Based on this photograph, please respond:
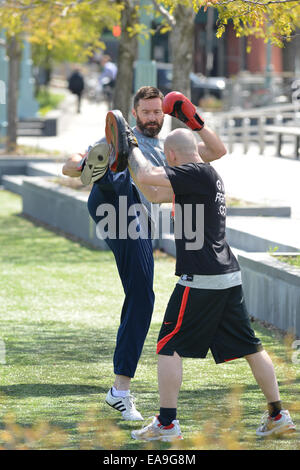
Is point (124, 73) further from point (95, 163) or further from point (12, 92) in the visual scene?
point (95, 163)

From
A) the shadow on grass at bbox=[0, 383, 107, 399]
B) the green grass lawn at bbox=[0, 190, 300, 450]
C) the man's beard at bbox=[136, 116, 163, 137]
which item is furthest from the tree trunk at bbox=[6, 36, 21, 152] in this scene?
the man's beard at bbox=[136, 116, 163, 137]

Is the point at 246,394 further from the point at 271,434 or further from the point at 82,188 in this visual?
the point at 82,188

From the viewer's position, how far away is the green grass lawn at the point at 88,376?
5703mm

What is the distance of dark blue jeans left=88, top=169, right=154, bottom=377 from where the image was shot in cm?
622

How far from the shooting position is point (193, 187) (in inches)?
213

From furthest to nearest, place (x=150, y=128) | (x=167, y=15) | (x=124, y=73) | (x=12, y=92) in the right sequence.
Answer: (x=12, y=92) → (x=124, y=73) → (x=167, y=15) → (x=150, y=128)

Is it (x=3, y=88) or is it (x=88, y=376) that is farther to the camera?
(x=3, y=88)

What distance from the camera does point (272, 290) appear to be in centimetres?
868

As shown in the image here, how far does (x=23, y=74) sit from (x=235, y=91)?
23.6 feet

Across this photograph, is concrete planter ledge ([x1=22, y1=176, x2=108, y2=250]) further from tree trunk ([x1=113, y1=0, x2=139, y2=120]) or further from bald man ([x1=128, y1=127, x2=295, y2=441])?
bald man ([x1=128, y1=127, x2=295, y2=441])

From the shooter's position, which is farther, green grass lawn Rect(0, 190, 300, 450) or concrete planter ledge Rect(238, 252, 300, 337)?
concrete planter ledge Rect(238, 252, 300, 337)

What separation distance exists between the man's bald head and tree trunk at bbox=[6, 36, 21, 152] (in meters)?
18.2

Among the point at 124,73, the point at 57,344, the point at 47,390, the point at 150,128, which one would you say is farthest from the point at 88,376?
the point at 124,73

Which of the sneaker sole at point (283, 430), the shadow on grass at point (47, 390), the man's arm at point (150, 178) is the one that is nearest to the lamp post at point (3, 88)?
the shadow on grass at point (47, 390)
